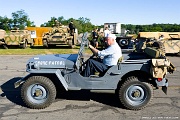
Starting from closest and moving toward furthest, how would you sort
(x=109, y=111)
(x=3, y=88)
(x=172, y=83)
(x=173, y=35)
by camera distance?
(x=109, y=111)
(x=3, y=88)
(x=172, y=83)
(x=173, y=35)

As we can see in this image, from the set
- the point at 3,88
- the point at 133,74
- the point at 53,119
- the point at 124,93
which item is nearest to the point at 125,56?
the point at 133,74

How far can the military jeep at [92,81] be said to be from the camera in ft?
15.7

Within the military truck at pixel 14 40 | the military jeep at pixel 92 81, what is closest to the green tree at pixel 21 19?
the military truck at pixel 14 40

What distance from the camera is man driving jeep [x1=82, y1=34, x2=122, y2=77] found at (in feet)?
15.8

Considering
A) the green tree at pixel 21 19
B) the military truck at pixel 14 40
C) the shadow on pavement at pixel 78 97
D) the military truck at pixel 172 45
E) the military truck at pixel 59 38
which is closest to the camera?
the shadow on pavement at pixel 78 97

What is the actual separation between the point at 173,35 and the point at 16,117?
12091 mm

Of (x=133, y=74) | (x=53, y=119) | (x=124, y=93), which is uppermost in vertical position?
(x=133, y=74)

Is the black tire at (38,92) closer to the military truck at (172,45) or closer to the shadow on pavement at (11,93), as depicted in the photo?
the shadow on pavement at (11,93)

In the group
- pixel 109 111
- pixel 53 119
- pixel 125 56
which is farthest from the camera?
pixel 125 56

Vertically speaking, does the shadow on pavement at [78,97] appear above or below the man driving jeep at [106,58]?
below

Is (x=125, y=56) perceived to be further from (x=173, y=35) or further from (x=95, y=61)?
(x=173, y=35)

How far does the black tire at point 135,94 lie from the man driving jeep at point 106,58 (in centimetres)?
53

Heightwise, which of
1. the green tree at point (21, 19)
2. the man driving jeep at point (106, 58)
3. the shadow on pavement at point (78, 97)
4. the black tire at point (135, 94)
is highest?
the green tree at point (21, 19)

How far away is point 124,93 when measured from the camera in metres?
4.82
